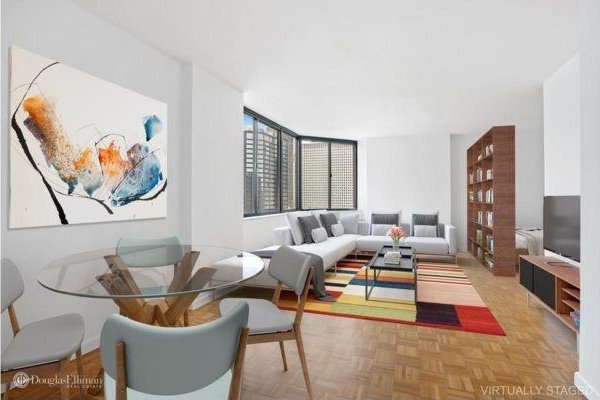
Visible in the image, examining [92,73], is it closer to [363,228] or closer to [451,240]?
[363,228]

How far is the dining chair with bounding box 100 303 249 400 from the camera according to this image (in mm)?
1000

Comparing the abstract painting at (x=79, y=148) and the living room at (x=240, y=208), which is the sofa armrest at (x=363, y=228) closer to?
the living room at (x=240, y=208)

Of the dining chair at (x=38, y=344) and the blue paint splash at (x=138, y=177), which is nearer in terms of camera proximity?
the dining chair at (x=38, y=344)

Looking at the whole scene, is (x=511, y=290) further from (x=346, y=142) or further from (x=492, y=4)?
(x=346, y=142)

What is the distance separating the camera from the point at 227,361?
111 centimetres

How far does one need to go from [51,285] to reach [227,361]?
1183 mm

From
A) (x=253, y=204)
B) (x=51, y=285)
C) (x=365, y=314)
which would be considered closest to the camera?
(x=51, y=285)

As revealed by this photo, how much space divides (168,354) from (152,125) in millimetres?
2661

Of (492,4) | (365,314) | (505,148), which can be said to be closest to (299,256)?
(365,314)

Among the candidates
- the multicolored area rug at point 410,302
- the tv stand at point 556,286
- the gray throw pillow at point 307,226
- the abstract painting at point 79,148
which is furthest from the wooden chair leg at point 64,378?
the gray throw pillow at point 307,226

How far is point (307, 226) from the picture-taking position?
5598 mm

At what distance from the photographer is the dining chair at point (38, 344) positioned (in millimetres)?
1499

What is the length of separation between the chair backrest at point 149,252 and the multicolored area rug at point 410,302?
1543 millimetres

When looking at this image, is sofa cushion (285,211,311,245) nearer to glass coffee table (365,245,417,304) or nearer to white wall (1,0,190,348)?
glass coffee table (365,245,417,304)
